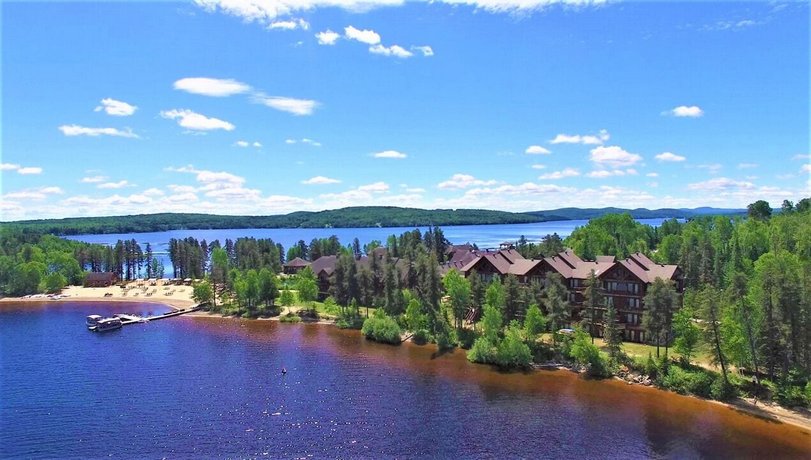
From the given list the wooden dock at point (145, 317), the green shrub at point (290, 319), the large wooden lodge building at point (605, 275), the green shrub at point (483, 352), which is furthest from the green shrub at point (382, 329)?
the wooden dock at point (145, 317)

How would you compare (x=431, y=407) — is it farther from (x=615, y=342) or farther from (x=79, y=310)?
(x=79, y=310)

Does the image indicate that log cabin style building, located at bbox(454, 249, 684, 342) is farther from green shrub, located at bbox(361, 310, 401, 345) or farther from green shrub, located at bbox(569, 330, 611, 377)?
green shrub, located at bbox(361, 310, 401, 345)

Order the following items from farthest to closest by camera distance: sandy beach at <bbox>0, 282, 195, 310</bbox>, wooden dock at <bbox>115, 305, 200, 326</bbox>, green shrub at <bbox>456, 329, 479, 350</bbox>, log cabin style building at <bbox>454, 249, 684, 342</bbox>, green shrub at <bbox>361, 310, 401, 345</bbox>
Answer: sandy beach at <bbox>0, 282, 195, 310</bbox> → wooden dock at <bbox>115, 305, 200, 326</bbox> → green shrub at <bbox>361, 310, 401, 345</bbox> → green shrub at <bbox>456, 329, 479, 350</bbox> → log cabin style building at <bbox>454, 249, 684, 342</bbox>

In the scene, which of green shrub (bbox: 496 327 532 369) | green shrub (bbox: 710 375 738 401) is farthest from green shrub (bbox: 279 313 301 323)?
green shrub (bbox: 710 375 738 401)

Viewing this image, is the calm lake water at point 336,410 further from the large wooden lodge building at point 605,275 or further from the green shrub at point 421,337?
the large wooden lodge building at point 605,275

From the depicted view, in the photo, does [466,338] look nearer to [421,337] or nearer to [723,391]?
[421,337]
